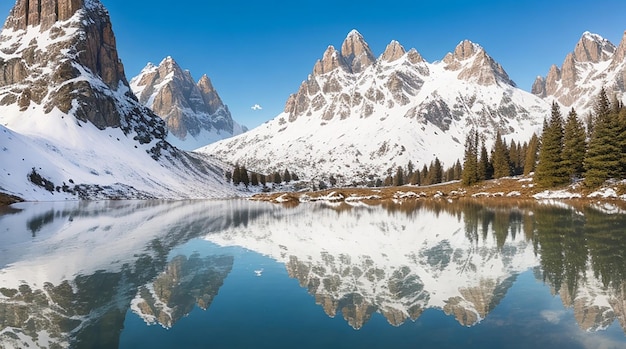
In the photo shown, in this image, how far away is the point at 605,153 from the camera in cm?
7350

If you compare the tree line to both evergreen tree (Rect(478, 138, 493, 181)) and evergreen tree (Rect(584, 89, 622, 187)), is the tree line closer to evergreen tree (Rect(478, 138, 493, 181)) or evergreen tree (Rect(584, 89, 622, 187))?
evergreen tree (Rect(584, 89, 622, 187))

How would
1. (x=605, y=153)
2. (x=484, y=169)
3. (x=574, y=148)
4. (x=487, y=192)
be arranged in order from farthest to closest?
(x=484, y=169) < (x=487, y=192) < (x=574, y=148) < (x=605, y=153)

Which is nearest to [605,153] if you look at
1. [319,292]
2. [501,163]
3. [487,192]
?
[487,192]

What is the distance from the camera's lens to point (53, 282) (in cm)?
1858

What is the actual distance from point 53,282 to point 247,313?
1037 centimetres

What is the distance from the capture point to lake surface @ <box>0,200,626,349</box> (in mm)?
12141

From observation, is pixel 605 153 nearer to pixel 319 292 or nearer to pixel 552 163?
pixel 552 163

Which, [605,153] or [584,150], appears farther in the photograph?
[584,150]

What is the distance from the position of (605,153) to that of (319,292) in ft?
254

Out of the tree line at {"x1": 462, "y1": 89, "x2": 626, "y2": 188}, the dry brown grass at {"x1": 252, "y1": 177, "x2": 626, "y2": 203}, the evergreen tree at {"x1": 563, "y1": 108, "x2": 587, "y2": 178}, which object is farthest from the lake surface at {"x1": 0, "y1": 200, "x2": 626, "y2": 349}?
the dry brown grass at {"x1": 252, "y1": 177, "x2": 626, "y2": 203}

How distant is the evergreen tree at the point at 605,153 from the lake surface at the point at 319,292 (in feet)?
161

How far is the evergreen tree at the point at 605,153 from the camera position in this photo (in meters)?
72.0

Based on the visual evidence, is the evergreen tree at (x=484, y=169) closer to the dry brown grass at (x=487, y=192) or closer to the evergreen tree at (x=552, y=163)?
the dry brown grass at (x=487, y=192)

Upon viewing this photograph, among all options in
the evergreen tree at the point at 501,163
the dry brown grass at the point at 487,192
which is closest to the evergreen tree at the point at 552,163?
the dry brown grass at the point at 487,192
